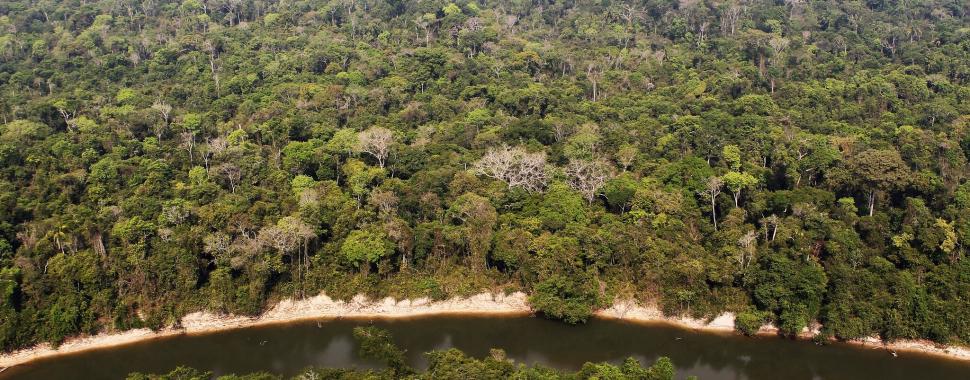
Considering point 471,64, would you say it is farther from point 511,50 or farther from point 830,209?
point 830,209

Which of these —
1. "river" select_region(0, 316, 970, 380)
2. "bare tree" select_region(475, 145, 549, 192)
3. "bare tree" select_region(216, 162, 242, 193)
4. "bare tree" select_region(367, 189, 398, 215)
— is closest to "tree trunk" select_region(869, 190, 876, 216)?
"river" select_region(0, 316, 970, 380)

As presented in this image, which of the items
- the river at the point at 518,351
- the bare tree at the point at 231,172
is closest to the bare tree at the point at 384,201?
the river at the point at 518,351

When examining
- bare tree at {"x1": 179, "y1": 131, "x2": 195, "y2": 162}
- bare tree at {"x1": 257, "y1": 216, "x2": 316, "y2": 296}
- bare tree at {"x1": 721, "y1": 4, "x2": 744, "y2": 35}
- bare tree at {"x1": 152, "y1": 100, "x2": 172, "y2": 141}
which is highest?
bare tree at {"x1": 721, "y1": 4, "x2": 744, "y2": 35}

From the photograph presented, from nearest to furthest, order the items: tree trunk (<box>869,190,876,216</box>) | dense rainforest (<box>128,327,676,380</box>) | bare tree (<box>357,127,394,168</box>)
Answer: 1. dense rainforest (<box>128,327,676,380</box>)
2. tree trunk (<box>869,190,876,216</box>)
3. bare tree (<box>357,127,394,168</box>)

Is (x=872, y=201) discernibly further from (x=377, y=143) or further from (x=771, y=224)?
(x=377, y=143)

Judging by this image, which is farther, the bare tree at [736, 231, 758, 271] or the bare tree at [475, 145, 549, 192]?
the bare tree at [475, 145, 549, 192]

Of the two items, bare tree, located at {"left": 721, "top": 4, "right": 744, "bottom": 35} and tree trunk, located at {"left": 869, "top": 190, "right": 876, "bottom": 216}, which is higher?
bare tree, located at {"left": 721, "top": 4, "right": 744, "bottom": 35}

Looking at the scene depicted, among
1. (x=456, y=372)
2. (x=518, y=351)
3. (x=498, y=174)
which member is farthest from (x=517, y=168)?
(x=456, y=372)

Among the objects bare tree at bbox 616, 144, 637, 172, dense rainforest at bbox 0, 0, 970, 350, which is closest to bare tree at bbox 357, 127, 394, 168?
dense rainforest at bbox 0, 0, 970, 350

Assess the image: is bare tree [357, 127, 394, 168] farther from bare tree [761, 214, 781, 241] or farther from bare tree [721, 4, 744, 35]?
bare tree [721, 4, 744, 35]

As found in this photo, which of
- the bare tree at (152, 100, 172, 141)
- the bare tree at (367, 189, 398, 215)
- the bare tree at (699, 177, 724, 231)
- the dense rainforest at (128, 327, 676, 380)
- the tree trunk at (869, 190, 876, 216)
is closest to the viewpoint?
the dense rainforest at (128, 327, 676, 380)

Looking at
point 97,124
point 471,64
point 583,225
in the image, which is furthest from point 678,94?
point 97,124
